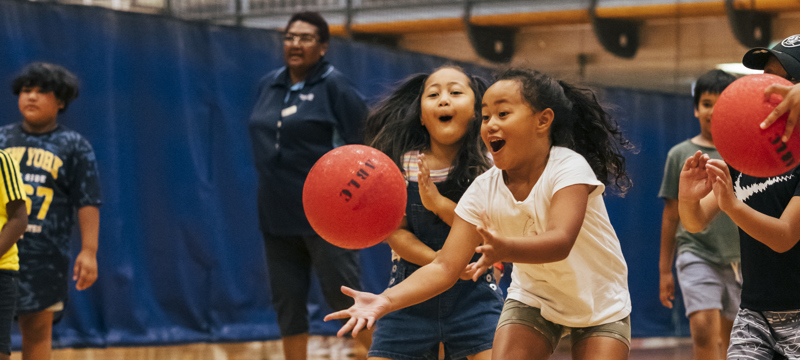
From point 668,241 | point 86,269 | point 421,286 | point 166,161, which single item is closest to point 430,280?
point 421,286

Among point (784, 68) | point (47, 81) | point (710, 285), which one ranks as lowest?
point (710, 285)

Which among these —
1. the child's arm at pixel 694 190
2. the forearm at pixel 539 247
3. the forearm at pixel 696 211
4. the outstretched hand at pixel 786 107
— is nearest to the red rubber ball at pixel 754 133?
the outstretched hand at pixel 786 107

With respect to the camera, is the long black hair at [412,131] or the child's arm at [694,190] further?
the long black hair at [412,131]

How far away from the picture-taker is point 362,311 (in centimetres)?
202

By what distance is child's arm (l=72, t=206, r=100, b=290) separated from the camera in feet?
12.2

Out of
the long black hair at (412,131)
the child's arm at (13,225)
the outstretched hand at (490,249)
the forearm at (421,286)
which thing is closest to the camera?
the outstretched hand at (490,249)

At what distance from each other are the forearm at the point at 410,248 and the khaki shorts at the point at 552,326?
36cm

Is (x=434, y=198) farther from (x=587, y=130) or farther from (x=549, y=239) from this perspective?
(x=549, y=239)

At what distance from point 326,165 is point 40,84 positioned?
2114mm

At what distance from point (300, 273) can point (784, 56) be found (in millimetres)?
2357

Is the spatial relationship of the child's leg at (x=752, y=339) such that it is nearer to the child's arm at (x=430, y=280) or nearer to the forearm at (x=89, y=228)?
the child's arm at (x=430, y=280)

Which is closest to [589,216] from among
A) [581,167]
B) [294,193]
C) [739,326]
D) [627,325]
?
[581,167]

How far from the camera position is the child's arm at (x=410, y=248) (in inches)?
105

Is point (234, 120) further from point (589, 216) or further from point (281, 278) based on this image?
point (589, 216)
